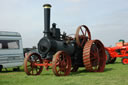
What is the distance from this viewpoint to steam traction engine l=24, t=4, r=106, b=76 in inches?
363

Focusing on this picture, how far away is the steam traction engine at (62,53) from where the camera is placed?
9227 millimetres

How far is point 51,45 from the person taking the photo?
9414 millimetres

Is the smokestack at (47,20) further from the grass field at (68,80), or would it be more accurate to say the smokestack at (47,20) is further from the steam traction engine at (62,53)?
the grass field at (68,80)

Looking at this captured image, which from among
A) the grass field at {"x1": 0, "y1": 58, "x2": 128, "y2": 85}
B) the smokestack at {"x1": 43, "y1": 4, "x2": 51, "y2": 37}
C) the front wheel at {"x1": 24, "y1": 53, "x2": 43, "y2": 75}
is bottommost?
the grass field at {"x1": 0, "y1": 58, "x2": 128, "y2": 85}

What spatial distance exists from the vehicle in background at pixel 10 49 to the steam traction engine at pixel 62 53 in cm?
302

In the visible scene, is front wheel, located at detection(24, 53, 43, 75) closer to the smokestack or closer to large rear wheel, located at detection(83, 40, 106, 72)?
the smokestack

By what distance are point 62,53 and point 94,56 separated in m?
2.70

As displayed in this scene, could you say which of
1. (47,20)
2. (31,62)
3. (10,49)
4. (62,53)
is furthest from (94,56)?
(10,49)

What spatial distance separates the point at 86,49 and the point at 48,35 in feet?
6.78

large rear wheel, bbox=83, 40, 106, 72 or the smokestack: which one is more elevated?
the smokestack

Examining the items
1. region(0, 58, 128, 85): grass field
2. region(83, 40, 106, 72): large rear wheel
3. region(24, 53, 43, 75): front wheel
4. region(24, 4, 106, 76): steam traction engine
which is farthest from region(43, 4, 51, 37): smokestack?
region(83, 40, 106, 72): large rear wheel

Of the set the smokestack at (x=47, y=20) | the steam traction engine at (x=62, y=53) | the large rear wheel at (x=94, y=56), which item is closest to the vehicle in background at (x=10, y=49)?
the steam traction engine at (x=62, y=53)

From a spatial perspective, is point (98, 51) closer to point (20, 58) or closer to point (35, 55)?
point (35, 55)

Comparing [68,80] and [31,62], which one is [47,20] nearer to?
[31,62]
